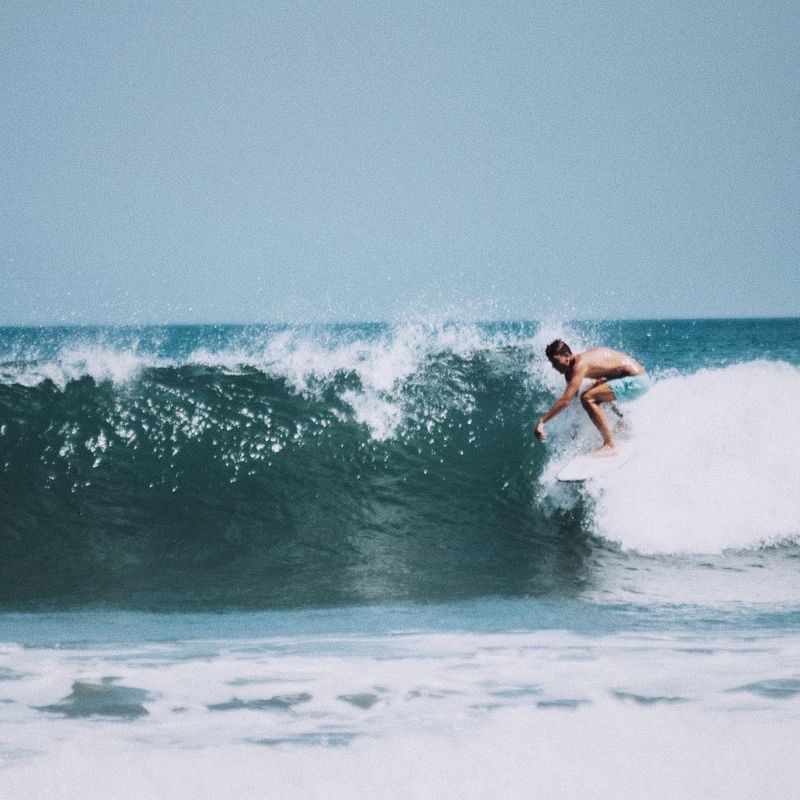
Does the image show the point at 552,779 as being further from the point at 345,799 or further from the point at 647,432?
the point at 647,432

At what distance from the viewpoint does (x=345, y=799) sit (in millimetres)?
3104

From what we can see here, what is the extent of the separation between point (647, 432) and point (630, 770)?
660 cm

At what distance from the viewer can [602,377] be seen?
8156 millimetres

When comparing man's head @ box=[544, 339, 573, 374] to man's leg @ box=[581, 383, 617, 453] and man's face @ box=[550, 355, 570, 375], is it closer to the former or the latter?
man's face @ box=[550, 355, 570, 375]

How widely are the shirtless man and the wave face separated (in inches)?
30.7

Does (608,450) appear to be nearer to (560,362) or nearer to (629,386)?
(629,386)

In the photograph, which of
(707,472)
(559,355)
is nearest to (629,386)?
(559,355)

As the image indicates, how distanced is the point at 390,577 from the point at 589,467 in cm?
249

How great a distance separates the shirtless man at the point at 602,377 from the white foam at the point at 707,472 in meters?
0.66

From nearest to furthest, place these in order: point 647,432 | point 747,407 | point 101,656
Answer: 1. point 101,656
2. point 647,432
3. point 747,407

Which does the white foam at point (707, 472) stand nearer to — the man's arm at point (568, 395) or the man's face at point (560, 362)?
the man's arm at point (568, 395)

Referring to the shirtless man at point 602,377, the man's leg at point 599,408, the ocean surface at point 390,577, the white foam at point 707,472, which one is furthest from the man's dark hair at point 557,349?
the white foam at point 707,472

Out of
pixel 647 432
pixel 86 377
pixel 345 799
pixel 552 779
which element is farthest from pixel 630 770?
pixel 86 377

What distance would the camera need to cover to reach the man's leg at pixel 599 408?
819cm
